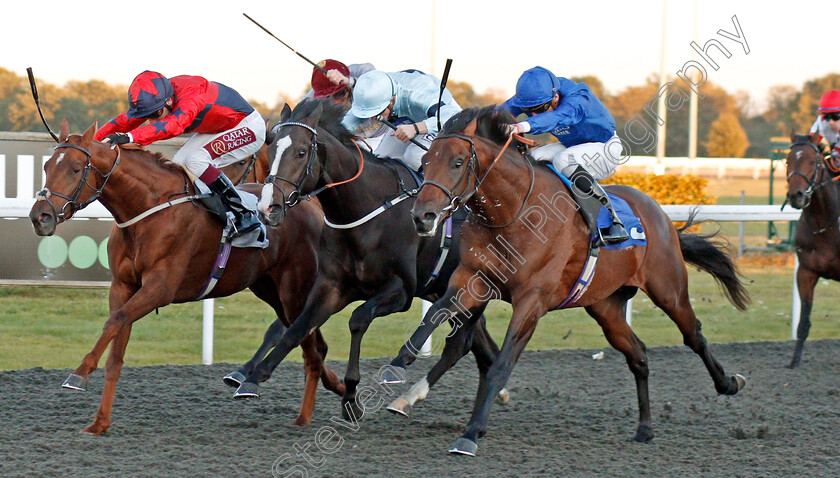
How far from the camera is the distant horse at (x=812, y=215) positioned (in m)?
6.55

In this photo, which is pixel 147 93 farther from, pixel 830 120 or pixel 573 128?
pixel 830 120

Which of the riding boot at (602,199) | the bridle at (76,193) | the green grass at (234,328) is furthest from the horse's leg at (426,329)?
the green grass at (234,328)

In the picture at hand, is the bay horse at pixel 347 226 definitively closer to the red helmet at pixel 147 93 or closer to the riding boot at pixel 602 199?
the red helmet at pixel 147 93

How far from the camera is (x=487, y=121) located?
406cm

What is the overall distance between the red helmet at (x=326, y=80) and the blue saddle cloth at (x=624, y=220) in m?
1.30

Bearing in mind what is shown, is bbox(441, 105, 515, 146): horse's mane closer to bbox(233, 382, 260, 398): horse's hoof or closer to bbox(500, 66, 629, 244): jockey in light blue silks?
bbox(500, 66, 629, 244): jockey in light blue silks

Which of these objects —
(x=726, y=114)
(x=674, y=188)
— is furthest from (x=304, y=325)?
(x=726, y=114)

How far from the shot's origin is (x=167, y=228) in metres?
4.42

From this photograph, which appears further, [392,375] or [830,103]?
[830,103]

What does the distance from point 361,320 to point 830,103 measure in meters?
4.32

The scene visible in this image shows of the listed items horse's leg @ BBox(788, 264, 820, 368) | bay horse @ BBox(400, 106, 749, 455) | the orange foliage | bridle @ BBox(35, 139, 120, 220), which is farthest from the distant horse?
the orange foliage

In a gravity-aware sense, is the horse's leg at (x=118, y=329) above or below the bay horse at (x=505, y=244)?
below

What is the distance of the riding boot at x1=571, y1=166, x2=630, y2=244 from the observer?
438 cm

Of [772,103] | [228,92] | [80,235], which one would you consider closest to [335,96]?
[228,92]
